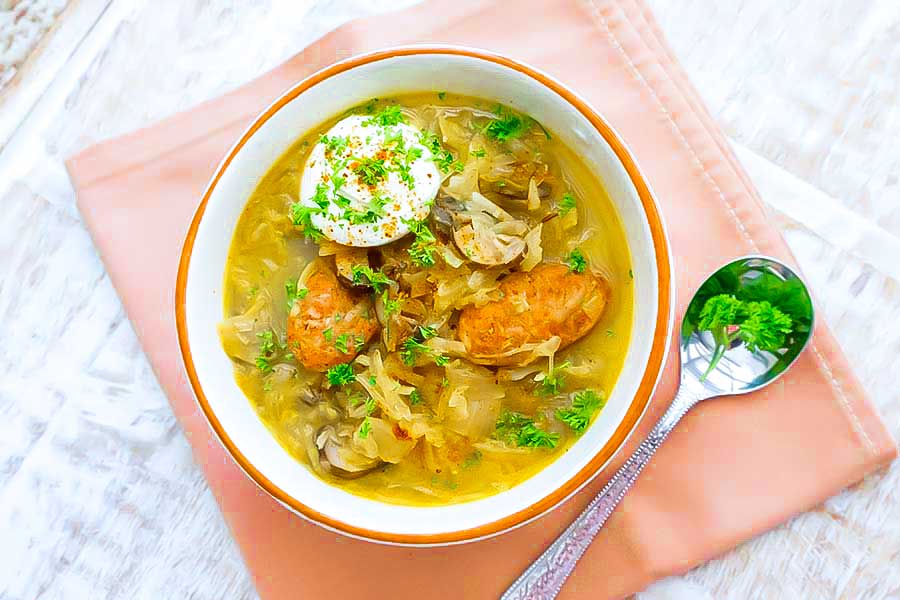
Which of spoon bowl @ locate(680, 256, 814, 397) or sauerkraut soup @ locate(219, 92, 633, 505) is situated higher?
sauerkraut soup @ locate(219, 92, 633, 505)

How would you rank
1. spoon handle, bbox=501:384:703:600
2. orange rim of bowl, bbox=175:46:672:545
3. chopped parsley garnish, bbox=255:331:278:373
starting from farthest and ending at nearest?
1. spoon handle, bbox=501:384:703:600
2. chopped parsley garnish, bbox=255:331:278:373
3. orange rim of bowl, bbox=175:46:672:545

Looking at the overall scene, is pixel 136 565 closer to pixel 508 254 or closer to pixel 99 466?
pixel 99 466

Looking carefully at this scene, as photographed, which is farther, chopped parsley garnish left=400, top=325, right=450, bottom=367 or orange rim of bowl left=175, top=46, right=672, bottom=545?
chopped parsley garnish left=400, top=325, right=450, bottom=367

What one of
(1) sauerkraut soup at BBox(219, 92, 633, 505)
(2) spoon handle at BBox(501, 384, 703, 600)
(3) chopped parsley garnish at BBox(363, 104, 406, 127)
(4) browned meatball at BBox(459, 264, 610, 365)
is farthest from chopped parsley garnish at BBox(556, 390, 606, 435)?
(3) chopped parsley garnish at BBox(363, 104, 406, 127)

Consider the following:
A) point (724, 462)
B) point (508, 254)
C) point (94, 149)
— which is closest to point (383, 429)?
point (508, 254)

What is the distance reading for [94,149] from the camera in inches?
112

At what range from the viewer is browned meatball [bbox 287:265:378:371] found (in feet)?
7.67

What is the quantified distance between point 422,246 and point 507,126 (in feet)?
1.39

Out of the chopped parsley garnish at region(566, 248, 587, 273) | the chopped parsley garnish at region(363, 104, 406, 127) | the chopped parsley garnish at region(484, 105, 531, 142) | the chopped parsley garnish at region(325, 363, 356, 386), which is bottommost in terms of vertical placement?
the chopped parsley garnish at region(325, 363, 356, 386)

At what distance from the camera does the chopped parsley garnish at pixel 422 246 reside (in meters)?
2.32

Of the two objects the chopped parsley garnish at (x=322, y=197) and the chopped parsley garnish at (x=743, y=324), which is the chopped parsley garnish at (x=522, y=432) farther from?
the chopped parsley garnish at (x=322, y=197)

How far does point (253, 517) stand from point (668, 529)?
4.32ft

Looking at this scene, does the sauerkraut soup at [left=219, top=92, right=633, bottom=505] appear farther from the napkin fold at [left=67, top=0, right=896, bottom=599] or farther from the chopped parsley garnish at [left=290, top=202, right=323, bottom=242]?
the napkin fold at [left=67, top=0, right=896, bottom=599]

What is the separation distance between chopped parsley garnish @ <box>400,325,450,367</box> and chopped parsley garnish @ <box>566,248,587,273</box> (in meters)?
0.43
